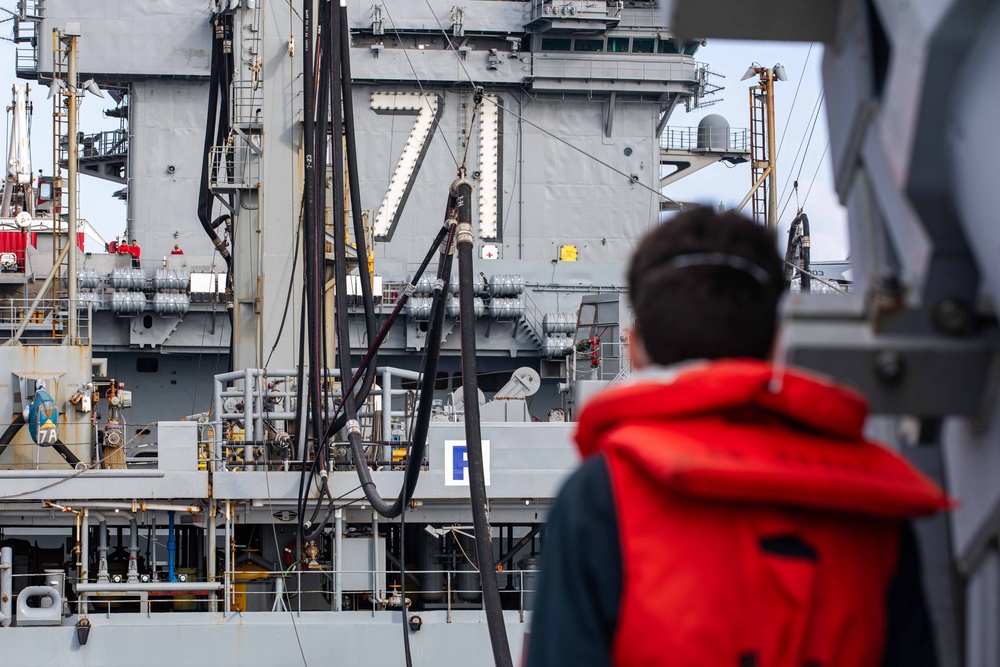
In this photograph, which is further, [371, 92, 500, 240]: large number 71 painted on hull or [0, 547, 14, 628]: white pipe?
[371, 92, 500, 240]: large number 71 painted on hull

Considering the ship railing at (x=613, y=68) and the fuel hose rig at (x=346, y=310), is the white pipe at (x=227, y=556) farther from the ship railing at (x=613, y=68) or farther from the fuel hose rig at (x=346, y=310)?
the ship railing at (x=613, y=68)

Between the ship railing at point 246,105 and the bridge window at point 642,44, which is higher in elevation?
the bridge window at point 642,44

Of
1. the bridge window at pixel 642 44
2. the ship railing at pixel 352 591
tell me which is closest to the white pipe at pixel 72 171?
the ship railing at pixel 352 591

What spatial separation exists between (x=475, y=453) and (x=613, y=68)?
57.6ft

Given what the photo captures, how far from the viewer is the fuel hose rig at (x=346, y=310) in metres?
5.64

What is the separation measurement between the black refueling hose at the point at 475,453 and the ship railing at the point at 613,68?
16.4 m

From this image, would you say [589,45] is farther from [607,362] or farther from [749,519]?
[749,519]

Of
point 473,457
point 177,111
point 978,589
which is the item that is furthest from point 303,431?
point 177,111

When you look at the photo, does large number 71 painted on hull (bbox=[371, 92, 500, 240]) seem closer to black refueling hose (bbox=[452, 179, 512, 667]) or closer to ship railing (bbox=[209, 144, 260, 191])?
ship railing (bbox=[209, 144, 260, 191])

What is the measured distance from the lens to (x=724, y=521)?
1.35m

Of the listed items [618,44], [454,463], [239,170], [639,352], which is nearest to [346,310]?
[454,463]

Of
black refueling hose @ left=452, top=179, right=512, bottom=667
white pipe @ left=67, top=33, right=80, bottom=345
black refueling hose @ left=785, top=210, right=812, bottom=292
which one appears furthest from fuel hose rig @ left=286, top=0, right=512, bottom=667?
black refueling hose @ left=785, top=210, right=812, bottom=292

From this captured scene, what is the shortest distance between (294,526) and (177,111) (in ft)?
40.5

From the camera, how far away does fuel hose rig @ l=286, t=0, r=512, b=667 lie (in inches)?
222
